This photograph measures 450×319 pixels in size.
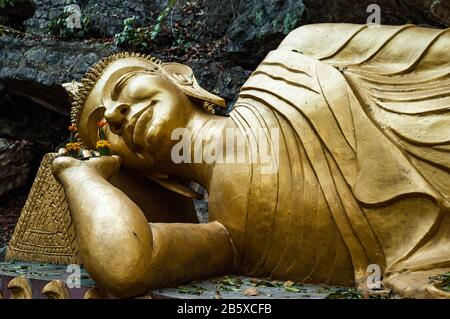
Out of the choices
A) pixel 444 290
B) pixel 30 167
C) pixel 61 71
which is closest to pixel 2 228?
pixel 30 167

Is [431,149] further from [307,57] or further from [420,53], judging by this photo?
[307,57]

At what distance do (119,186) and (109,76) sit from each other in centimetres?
69

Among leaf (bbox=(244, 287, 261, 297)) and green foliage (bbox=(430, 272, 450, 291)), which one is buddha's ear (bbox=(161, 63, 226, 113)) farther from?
green foliage (bbox=(430, 272, 450, 291))

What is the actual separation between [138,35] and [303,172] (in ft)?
14.0

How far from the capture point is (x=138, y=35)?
7.36m

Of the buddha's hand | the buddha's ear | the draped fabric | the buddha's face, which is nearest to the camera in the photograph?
the draped fabric

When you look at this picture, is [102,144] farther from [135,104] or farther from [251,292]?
[251,292]

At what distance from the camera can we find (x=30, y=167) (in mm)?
8445

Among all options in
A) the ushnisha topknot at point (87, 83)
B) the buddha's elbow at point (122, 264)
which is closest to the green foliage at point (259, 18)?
the ushnisha topknot at point (87, 83)

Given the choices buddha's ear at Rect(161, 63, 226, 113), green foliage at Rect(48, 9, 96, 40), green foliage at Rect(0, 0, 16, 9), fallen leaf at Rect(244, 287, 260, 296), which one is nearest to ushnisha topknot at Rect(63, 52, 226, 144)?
buddha's ear at Rect(161, 63, 226, 113)

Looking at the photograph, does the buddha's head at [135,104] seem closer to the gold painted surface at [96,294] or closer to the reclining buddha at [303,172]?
the reclining buddha at [303,172]

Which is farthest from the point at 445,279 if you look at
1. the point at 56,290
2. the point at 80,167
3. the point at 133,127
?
the point at 133,127

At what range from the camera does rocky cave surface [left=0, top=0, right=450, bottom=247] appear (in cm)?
632

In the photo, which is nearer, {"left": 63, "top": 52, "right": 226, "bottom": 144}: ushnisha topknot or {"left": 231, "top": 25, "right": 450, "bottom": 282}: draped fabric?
{"left": 231, "top": 25, "right": 450, "bottom": 282}: draped fabric
